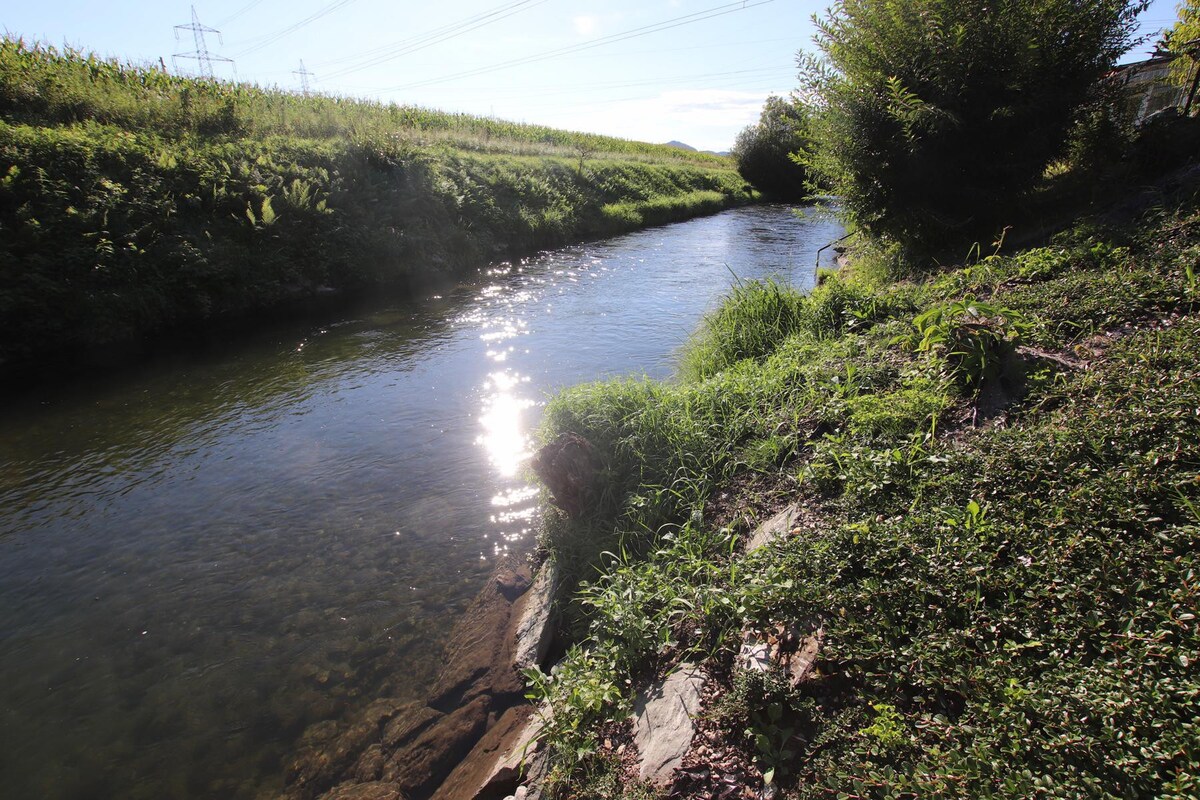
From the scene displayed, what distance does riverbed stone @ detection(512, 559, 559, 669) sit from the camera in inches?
172

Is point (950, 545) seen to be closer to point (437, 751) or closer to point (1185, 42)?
point (437, 751)

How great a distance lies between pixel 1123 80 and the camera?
7.17 metres

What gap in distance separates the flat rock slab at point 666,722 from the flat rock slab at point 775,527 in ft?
3.39

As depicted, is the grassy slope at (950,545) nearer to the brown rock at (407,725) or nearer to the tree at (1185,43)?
the brown rock at (407,725)

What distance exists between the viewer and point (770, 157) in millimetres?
41125

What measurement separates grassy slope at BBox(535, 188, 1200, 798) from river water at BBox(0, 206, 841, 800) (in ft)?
5.59

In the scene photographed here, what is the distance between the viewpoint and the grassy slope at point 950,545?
206cm

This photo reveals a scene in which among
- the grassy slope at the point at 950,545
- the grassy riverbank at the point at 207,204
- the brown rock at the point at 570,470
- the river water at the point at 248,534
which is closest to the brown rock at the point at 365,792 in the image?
the river water at the point at 248,534

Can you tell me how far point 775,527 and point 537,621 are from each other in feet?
6.94

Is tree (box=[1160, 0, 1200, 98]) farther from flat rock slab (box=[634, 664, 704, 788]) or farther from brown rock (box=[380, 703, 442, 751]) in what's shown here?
brown rock (box=[380, 703, 442, 751])

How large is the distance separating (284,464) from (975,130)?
984 centimetres

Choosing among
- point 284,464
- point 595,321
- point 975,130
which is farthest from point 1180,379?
point 595,321

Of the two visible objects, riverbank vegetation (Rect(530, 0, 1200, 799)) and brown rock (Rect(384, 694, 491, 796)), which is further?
brown rock (Rect(384, 694, 491, 796))

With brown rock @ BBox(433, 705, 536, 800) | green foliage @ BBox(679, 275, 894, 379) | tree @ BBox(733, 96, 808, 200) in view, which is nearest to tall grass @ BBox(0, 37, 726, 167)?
green foliage @ BBox(679, 275, 894, 379)
